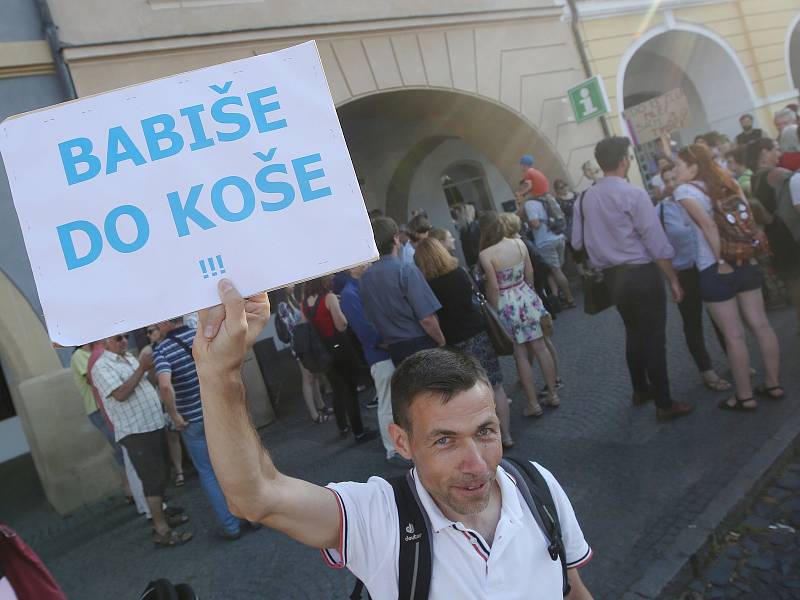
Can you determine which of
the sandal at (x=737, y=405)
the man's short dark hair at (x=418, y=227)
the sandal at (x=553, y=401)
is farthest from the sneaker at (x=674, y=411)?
the man's short dark hair at (x=418, y=227)

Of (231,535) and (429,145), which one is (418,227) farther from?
(429,145)

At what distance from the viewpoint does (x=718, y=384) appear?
4816 millimetres

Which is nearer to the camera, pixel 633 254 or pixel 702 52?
pixel 633 254

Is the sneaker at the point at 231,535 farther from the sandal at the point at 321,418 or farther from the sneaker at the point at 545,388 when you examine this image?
the sneaker at the point at 545,388

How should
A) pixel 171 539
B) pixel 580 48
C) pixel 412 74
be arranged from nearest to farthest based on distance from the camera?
pixel 171 539
pixel 412 74
pixel 580 48

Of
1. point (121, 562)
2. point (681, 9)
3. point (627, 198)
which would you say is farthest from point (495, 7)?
point (121, 562)

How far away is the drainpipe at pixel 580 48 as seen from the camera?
11508mm

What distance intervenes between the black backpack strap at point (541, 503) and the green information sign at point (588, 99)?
10.3 m

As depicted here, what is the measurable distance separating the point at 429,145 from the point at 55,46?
828 cm

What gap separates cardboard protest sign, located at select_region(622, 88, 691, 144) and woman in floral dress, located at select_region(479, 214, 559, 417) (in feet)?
16.0

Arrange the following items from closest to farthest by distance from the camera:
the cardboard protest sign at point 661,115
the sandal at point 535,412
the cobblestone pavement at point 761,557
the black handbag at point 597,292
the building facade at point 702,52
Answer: the cobblestone pavement at point 761,557 → the black handbag at point 597,292 → the sandal at point 535,412 → the cardboard protest sign at point 661,115 → the building facade at point 702,52

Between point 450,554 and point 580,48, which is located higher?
point 580,48

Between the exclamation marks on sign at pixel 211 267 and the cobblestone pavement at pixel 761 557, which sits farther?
the cobblestone pavement at pixel 761 557

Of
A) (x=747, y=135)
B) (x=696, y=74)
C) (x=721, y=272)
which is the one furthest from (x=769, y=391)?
(x=696, y=74)
